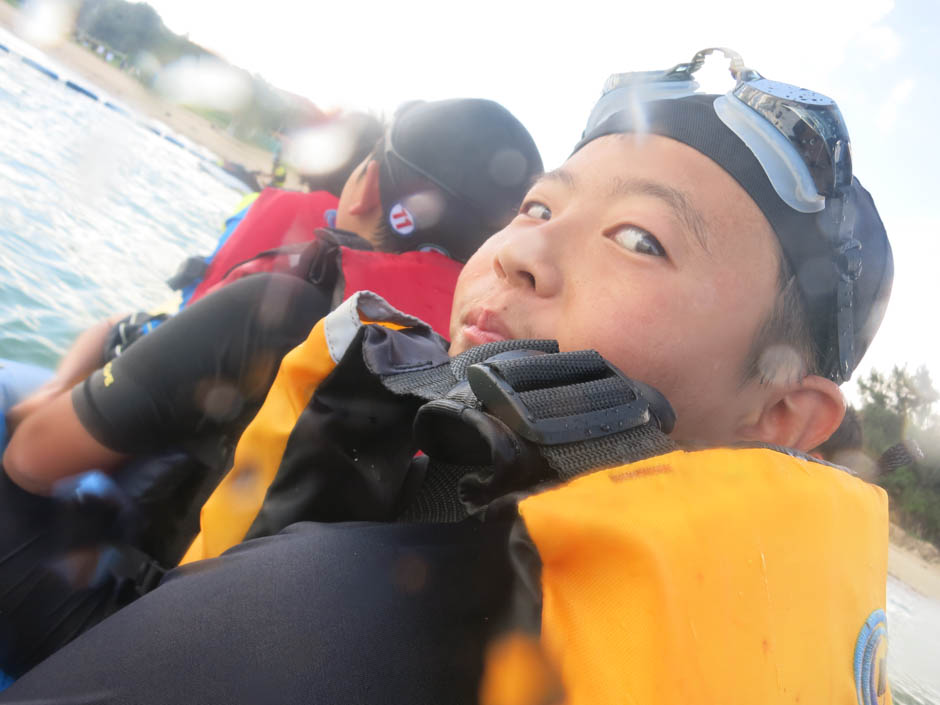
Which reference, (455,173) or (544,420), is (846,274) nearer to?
(544,420)

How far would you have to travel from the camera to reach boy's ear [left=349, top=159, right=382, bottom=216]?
3.05 m

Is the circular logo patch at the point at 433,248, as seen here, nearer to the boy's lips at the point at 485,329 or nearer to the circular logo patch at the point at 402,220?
the circular logo patch at the point at 402,220

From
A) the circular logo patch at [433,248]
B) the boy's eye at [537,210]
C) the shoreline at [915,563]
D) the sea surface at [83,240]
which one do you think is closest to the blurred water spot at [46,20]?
the sea surface at [83,240]

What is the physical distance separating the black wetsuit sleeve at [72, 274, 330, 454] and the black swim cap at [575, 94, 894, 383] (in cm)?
121

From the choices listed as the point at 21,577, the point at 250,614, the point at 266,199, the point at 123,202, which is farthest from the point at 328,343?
the point at 123,202

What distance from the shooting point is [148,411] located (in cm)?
172

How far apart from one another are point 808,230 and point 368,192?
7.49ft

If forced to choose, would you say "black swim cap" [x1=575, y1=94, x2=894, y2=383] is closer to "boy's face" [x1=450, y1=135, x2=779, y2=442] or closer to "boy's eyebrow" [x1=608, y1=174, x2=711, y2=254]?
"boy's face" [x1=450, y1=135, x2=779, y2=442]

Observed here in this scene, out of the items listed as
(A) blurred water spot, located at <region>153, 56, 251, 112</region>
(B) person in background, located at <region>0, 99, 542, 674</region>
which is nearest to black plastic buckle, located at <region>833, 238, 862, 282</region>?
(B) person in background, located at <region>0, 99, 542, 674</region>

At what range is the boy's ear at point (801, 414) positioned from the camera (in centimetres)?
144

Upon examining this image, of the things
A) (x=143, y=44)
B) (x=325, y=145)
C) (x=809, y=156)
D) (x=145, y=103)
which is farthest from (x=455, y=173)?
(x=143, y=44)

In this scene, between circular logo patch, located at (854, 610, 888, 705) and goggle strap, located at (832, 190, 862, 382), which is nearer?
circular logo patch, located at (854, 610, 888, 705)

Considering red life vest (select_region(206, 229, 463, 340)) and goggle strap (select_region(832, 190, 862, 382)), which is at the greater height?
goggle strap (select_region(832, 190, 862, 382))

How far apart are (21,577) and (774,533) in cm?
218
